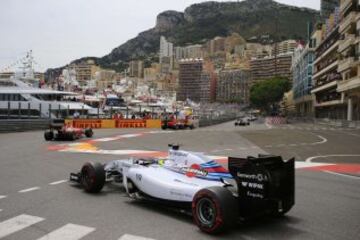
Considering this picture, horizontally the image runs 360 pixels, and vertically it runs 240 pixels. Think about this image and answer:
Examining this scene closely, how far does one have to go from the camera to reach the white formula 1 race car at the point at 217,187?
5.66 metres

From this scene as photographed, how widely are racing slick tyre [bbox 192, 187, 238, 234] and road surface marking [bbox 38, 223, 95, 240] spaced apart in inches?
60.5

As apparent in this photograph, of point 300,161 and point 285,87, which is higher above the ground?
point 285,87

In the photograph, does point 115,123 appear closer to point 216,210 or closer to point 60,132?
point 60,132

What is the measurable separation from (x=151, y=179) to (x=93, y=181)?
1667 millimetres

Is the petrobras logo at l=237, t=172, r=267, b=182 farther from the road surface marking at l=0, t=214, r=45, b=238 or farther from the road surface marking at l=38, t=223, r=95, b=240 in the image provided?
the road surface marking at l=0, t=214, r=45, b=238

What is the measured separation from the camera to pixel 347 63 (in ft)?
194

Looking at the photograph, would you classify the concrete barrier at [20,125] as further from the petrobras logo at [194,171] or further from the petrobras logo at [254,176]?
the petrobras logo at [254,176]

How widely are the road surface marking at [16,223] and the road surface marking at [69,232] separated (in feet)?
1.91

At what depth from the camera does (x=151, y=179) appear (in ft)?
23.1

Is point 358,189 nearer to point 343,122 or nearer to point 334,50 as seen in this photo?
point 343,122

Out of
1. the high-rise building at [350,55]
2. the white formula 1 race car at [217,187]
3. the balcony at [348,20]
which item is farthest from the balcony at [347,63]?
the white formula 1 race car at [217,187]

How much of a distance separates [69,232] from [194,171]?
6.78 ft

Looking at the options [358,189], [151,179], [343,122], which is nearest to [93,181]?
[151,179]

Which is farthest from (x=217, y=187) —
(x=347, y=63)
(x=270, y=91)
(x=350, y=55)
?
(x=270, y=91)
